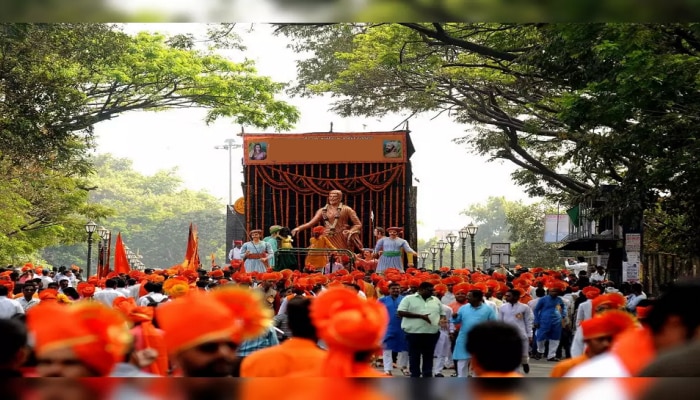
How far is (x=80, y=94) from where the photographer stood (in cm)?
2216

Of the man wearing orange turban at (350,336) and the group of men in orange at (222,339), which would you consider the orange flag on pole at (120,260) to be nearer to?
the group of men in orange at (222,339)

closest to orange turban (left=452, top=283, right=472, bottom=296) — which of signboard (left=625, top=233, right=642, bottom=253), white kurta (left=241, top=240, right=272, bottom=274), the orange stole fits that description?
signboard (left=625, top=233, right=642, bottom=253)

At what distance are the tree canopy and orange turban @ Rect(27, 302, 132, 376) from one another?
23.5 feet

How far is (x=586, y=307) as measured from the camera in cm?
1599

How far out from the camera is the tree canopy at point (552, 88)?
53.9 feet

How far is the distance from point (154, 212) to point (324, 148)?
46955mm

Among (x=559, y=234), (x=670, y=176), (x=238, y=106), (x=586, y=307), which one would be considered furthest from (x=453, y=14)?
(x=559, y=234)

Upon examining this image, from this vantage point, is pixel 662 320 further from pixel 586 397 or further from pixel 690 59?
pixel 690 59

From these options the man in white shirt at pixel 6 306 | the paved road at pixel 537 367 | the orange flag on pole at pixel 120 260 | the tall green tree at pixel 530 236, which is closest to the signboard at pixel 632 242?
the paved road at pixel 537 367

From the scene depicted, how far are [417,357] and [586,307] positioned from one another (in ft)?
9.54

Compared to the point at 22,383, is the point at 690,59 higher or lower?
higher

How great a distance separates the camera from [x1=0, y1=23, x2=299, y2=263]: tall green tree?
19.5 metres

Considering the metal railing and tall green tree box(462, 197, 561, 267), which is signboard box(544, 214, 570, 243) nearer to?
tall green tree box(462, 197, 561, 267)

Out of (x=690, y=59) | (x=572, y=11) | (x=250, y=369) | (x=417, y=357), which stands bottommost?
(x=417, y=357)
